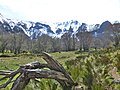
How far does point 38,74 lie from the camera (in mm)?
6664

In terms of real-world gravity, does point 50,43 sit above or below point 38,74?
above

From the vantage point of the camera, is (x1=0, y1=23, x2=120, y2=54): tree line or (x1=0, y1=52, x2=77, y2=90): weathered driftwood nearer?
(x1=0, y1=52, x2=77, y2=90): weathered driftwood

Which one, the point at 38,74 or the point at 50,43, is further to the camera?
the point at 50,43

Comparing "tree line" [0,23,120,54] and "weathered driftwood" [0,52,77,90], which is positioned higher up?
"tree line" [0,23,120,54]

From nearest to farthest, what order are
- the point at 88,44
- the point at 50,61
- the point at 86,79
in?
the point at 50,61 → the point at 86,79 → the point at 88,44

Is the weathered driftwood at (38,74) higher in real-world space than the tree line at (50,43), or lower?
lower

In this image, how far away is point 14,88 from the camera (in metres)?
6.42

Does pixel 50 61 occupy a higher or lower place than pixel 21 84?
higher

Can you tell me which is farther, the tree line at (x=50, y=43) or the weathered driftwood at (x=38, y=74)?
the tree line at (x=50, y=43)

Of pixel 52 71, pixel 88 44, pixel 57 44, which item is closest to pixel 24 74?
pixel 52 71

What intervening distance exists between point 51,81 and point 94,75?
1507 mm

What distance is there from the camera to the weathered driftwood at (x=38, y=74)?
6.55m

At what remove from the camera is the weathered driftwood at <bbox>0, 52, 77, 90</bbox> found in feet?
21.5

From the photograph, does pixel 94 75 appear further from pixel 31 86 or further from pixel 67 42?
pixel 67 42
